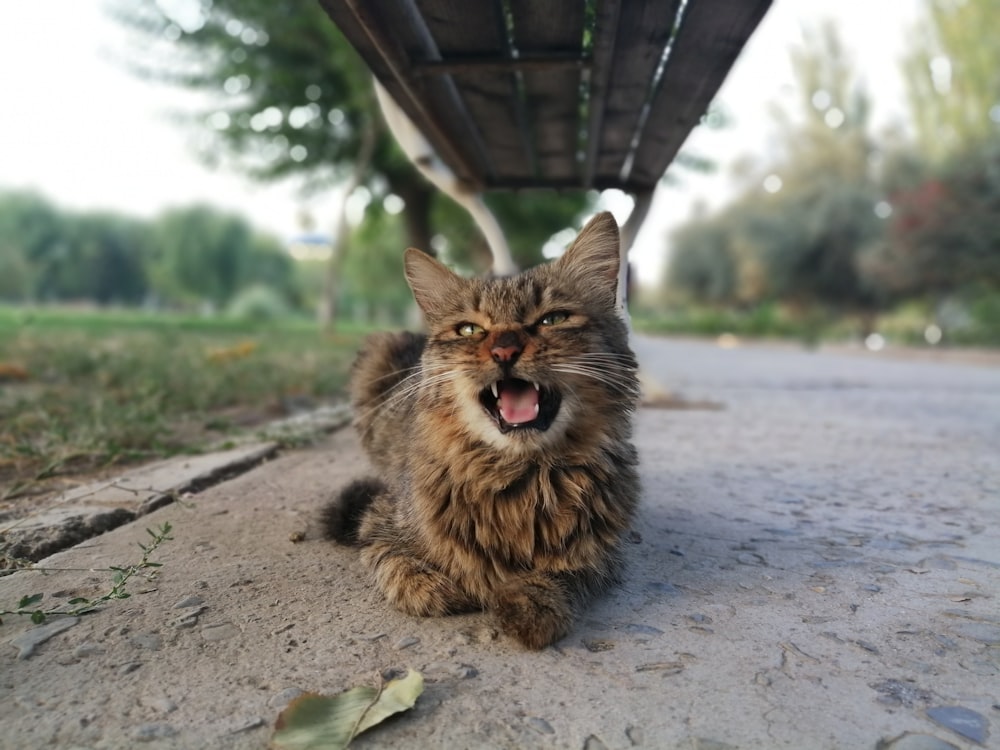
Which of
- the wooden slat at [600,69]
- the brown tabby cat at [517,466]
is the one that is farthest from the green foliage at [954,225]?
the brown tabby cat at [517,466]

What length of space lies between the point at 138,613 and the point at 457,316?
1339mm

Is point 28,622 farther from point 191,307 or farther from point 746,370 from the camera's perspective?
point 191,307

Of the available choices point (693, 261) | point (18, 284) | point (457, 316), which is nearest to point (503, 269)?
point (457, 316)

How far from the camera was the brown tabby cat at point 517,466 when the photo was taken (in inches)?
80.6

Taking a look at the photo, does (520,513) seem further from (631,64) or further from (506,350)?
(631,64)

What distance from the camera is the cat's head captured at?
2057mm

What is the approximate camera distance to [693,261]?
43.1m

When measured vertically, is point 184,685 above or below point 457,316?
below

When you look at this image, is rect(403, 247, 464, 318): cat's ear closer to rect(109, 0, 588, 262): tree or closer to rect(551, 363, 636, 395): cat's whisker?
rect(551, 363, 636, 395): cat's whisker

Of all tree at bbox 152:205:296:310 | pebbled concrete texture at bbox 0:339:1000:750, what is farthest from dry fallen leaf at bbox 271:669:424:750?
tree at bbox 152:205:296:310

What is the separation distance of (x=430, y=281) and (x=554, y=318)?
21.2 inches

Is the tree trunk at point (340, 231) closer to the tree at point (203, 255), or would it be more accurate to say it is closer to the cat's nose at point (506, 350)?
the cat's nose at point (506, 350)

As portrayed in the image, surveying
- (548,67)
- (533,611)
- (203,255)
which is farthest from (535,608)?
(203,255)

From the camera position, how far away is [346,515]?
8.61ft
